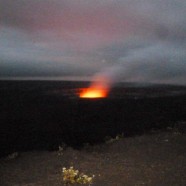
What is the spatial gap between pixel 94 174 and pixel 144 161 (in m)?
2.65

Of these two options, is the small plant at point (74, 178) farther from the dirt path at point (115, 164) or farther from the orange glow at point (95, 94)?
the orange glow at point (95, 94)

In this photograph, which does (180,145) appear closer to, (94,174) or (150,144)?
(150,144)

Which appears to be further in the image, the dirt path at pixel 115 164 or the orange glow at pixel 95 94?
the orange glow at pixel 95 94

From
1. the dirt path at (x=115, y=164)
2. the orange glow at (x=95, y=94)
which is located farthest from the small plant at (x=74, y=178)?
the orange glow at (x=95, y=94)

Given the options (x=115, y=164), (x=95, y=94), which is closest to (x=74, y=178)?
(x=115, y=164)

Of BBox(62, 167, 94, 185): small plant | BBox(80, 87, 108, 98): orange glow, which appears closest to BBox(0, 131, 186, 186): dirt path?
BBox(62, 167, 94, 185): small plant

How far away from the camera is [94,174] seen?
1252cm

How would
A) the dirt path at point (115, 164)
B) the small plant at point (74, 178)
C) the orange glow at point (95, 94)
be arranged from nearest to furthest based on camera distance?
1. the small plant at point (74, 178)
2. the dirt path at point (115, 164)
3. the orange glow at point (95, 94)

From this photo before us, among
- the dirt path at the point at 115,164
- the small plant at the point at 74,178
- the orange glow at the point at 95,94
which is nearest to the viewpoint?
the small plant at the point at 74,178

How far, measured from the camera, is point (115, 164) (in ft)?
45.6

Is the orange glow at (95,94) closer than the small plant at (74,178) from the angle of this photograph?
No

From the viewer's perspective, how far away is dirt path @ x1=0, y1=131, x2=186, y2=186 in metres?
12.0

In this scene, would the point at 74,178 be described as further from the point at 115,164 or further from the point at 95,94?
the point at 95,94

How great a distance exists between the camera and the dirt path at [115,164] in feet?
39.4
